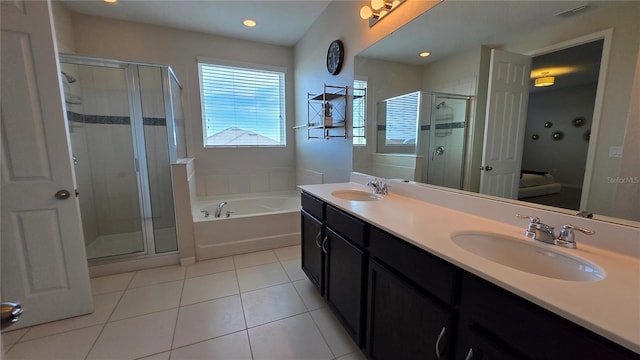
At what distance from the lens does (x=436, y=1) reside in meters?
1.51

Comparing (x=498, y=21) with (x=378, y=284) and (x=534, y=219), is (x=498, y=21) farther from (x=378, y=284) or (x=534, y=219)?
(x=378, y=284)

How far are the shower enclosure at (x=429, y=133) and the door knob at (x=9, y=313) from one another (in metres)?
1.72

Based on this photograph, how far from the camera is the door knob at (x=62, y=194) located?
1590mm

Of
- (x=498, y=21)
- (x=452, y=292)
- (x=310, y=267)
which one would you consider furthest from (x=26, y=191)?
(x=498, y=21)

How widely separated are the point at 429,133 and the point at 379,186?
1.75ft

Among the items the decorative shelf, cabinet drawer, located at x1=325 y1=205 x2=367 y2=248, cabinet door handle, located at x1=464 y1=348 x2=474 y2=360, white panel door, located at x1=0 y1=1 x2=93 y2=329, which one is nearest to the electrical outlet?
cabinet door handle, located at x1=464 y1=348 x2=474 y2=360

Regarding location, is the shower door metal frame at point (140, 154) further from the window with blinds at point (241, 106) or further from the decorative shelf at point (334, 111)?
the decorative shelf at point (334, 111)

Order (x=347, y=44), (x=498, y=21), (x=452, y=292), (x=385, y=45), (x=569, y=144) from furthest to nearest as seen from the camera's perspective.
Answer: (x=347, y=44) → (x=385, y=45) → (x=498, y=21) → (x=569, y=144) → (x=452, y=292)

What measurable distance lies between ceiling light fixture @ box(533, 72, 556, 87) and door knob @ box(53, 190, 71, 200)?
8.71 ft

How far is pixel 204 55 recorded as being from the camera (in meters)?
3.37

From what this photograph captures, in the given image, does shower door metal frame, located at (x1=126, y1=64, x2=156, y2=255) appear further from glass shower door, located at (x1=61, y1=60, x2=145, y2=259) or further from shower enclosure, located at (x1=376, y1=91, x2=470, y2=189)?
shower enclosure, located at (x1=376, y1=91, x2=470, y2=189)

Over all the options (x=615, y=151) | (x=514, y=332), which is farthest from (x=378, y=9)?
(x=514, y=332)

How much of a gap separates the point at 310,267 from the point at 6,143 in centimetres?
205

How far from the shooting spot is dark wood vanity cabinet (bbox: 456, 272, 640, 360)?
21.9 inches
